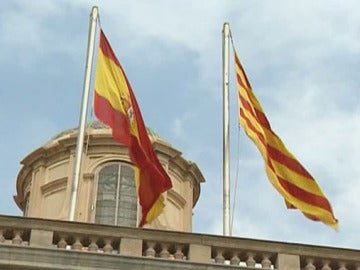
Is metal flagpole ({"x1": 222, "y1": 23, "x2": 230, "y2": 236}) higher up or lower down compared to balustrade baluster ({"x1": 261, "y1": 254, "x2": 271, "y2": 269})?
higher up

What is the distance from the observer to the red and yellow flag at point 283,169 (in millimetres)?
21531

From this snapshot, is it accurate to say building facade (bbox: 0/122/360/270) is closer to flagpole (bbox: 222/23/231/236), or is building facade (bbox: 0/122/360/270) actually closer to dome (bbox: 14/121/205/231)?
flagpole (bbox: 222/23/231/236)

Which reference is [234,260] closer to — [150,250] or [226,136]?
[150,250]

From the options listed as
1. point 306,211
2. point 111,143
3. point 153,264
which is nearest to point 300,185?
point 306,211

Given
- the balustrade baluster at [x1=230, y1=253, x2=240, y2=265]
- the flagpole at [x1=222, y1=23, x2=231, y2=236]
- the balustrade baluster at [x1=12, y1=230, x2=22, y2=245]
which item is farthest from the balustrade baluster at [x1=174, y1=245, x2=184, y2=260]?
the balustrade baluster at [x1=12, y1=230, x2=22, y2=245]

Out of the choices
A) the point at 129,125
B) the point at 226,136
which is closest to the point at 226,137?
the point at 226,136

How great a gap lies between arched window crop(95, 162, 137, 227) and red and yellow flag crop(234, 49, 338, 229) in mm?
4003

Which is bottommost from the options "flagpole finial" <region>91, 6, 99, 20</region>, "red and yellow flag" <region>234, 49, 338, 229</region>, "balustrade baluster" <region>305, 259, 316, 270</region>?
"balustrade baluster" <region>305, 259, 316, 270</region>

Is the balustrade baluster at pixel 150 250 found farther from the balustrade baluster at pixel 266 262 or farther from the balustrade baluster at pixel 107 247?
the balustrade baluster at pixel 266 262

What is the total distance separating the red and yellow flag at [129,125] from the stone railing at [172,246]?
186cm

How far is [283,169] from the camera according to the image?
22.3m

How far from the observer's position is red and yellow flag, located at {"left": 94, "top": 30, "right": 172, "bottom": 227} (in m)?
20.9

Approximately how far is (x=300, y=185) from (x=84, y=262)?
5.71 m

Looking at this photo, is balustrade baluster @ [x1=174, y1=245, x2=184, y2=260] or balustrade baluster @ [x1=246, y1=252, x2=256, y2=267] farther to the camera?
balustrade baluster @ [x1=246, y1=252, x2=256, y2=267]
